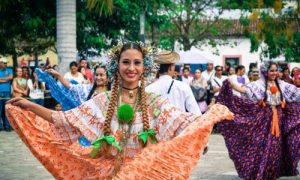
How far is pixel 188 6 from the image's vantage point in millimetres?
37469

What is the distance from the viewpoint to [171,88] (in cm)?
790

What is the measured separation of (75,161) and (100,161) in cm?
22

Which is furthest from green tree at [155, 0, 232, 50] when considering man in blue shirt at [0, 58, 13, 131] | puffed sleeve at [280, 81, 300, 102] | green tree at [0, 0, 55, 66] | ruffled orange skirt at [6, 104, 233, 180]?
ruffled orange skirt at [6, 104, 233, 180]

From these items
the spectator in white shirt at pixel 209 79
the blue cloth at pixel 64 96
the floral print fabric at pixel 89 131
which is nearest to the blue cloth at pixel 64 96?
the blue cloth at pixel 64 96

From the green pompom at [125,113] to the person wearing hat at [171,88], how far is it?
9.12ft

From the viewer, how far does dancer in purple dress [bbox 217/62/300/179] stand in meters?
9.02

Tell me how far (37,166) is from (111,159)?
5222 mm

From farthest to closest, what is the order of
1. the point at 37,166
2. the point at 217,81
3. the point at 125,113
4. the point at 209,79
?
the point at 209,79, the point at 217,81, the point at 37,166, the point at 125,113

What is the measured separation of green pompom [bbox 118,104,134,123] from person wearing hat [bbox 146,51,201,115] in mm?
2779

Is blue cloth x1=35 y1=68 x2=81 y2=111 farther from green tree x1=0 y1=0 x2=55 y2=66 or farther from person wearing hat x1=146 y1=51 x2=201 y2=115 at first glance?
green tree x1=0 y1=0 x2=55 y2=66

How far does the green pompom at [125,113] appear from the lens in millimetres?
5000

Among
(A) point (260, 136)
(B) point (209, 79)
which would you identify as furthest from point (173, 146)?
(B) point (209, 79)

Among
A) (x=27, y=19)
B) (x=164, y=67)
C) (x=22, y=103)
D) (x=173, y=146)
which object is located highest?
(x=27, y=19)

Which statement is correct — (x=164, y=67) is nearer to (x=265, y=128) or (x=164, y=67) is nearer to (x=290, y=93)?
(x=265, y=128)
